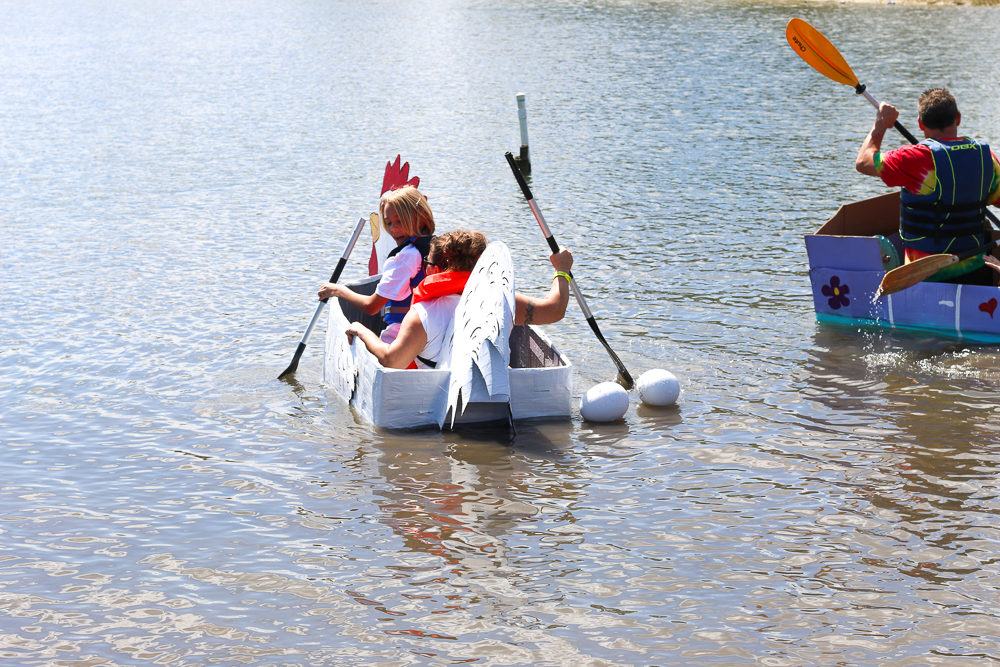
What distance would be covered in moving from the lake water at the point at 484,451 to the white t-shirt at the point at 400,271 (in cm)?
106

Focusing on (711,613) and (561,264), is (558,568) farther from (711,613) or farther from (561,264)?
(561,264)

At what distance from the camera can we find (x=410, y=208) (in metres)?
7.66

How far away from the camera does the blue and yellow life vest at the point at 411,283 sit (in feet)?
25.5

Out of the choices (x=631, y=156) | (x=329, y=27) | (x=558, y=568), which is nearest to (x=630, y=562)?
(x=558, y=568)

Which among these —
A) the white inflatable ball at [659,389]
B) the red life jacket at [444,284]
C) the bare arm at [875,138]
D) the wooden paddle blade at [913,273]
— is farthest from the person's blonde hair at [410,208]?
the wooden paddle blade at [913,273]

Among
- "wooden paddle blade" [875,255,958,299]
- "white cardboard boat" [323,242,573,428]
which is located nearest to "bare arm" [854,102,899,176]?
"wooden paddle blade" [875,255,958,299]

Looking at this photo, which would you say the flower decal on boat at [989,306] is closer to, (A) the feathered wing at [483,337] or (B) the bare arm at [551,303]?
(B) the bare arm at [551,303]

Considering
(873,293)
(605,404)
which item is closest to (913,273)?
(873,293)

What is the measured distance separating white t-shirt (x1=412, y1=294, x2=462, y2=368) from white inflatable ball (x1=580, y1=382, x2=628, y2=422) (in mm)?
1201

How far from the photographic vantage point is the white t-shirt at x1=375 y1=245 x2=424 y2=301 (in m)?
7.77

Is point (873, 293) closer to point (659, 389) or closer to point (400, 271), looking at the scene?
point (659, 389)

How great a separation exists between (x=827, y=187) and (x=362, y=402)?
11337 mm

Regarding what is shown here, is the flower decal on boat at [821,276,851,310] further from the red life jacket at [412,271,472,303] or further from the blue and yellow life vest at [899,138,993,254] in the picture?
the red life jacket at [412,271,472,303]

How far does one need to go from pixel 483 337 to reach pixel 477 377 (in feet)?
0.91
